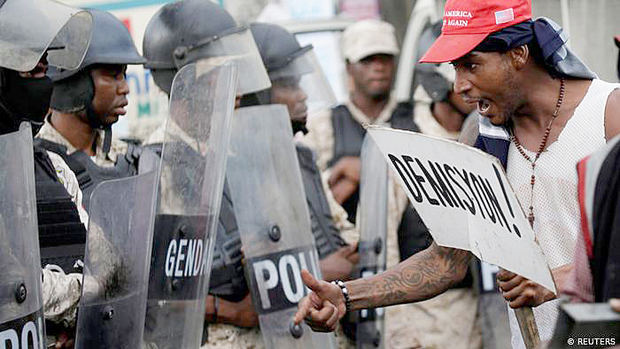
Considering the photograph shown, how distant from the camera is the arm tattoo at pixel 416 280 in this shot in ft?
13.4

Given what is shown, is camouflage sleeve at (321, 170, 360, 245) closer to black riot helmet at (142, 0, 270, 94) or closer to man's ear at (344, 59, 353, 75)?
black riot helmet at (142, 0, 270, 94)

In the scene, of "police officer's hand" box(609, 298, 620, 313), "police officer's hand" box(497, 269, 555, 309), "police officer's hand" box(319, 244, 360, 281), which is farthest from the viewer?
"police officer's hand" box(319, 244, 360, 281)

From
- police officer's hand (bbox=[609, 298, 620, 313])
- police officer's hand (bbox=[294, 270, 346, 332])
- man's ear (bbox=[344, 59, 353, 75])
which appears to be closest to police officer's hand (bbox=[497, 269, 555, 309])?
police officer's hand (bbox=[294, 270, 346, 332])

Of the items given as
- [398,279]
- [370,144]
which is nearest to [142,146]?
[370,144]

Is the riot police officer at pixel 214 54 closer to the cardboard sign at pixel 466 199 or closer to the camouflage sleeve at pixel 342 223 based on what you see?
the camouflage sleeve at pixel 342 223

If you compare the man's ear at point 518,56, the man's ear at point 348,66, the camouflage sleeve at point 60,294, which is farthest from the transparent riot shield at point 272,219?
the man's ear at point 348,66

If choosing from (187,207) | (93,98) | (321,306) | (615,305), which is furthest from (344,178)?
(615,305)

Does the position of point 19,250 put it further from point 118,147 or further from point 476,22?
point 118,147

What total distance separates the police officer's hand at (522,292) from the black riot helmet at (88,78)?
2.19 meters

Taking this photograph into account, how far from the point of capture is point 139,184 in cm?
413

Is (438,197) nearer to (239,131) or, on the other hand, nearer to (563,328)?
(563,328)

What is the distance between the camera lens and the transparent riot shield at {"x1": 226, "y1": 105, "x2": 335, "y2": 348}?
495 centimetres

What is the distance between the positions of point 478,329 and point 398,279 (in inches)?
93.5

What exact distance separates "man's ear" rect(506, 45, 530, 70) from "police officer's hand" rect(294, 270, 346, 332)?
3.05 ft
